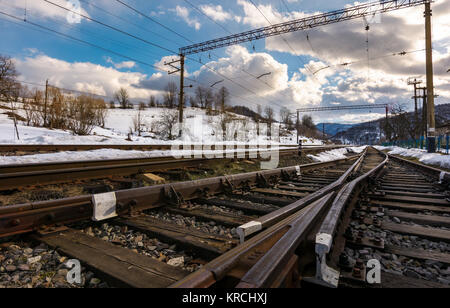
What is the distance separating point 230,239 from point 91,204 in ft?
4.51

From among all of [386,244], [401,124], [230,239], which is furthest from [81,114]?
[401,124]

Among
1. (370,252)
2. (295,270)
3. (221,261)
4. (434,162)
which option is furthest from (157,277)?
(434,162)

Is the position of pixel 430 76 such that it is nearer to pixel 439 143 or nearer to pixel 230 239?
pixel 439 143

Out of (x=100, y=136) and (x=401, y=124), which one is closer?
(x=100, y=136)

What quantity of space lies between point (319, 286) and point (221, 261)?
539 mm

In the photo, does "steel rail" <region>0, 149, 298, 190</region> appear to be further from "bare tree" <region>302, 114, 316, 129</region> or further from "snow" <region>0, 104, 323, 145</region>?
"bare tree" <region>302, 114, 316, 129</region>

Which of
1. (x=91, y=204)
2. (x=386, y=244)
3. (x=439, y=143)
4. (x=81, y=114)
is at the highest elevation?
(x=81, y=114)

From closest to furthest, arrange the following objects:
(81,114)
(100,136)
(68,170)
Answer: (68,170) → (100,136) → (81,114)

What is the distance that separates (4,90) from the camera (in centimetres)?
2772

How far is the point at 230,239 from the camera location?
2010mm

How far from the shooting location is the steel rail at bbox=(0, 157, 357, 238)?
1.95 metres

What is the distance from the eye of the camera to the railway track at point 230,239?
136 centimetres

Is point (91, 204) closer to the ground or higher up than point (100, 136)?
closer to the ground
